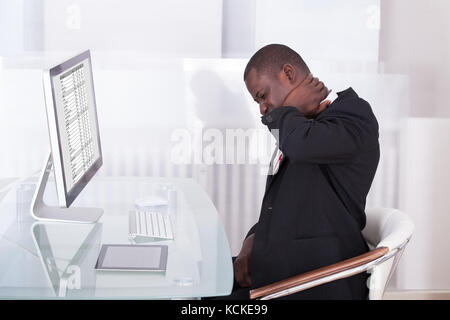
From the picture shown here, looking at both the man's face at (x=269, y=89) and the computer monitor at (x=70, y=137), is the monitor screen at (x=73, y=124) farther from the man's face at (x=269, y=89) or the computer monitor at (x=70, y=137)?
the man's face at (x=269, y=89)

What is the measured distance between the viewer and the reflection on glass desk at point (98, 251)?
4.49ft

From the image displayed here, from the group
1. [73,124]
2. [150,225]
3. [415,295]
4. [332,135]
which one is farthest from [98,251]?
[415,295]

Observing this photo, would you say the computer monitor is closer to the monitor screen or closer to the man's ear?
the monitor screen

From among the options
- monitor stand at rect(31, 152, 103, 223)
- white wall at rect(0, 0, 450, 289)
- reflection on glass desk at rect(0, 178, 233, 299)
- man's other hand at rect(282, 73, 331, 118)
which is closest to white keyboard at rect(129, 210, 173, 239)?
reflection on glass desk at rect(0, 178, 233, 299)

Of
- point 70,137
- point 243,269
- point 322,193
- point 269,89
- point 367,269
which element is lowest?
point 243,269

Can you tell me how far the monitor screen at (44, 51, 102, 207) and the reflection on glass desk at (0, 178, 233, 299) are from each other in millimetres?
125

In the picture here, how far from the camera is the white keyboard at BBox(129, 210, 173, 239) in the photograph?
1.78 metres

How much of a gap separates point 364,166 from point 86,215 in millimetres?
820

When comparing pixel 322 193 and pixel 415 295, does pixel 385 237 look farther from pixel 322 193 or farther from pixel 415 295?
pixel 415 295

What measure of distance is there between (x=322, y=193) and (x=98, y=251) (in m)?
0.61

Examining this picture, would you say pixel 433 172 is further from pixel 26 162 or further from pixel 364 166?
pixel 26 162

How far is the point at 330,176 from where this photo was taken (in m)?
1.82

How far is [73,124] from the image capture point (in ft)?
6.11

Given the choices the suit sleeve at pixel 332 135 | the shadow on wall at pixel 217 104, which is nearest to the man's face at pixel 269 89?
the suit sleeve at pixel 332 135
